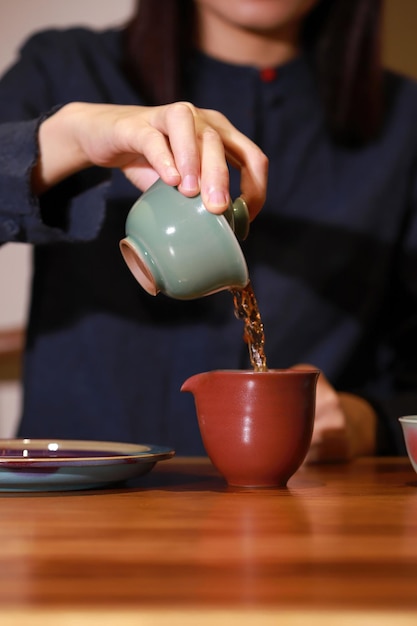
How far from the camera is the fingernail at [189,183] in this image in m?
0.85

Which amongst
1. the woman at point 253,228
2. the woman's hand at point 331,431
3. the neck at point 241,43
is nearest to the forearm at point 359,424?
the woman's hand at point 331,431

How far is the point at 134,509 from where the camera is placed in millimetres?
743

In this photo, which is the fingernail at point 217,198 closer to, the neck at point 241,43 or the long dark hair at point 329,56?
the long dark hair at point 329,56

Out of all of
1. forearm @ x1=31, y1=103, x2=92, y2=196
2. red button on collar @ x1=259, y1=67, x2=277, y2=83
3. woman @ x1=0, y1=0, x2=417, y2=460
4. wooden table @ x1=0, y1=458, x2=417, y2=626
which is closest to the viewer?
wooden table @ x1=0, y1=458, x2=417, y2=626

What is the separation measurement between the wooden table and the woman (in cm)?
74

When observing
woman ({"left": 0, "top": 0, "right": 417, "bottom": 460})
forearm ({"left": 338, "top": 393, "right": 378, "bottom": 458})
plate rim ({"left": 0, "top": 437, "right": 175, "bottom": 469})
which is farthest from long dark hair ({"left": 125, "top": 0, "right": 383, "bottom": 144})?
plate rim ({"left": 0, "top": 437, "right": 175, "bottom": 469})

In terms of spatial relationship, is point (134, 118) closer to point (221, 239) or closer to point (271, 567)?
point (221, 239)

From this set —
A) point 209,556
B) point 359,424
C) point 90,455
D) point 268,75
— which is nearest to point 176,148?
point 90,455

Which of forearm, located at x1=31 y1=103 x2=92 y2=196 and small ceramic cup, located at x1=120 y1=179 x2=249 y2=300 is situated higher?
forearm, located at x1=31 y1=103 x2=92 y2=196

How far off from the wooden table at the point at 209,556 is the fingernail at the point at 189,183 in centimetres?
29

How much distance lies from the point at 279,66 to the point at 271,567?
4.59 feet

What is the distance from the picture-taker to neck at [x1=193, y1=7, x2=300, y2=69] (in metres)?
1.75

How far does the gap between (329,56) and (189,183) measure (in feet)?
3.42

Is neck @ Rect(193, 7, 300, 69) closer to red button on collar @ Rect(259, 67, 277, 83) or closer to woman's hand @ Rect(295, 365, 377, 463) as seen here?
red button on collar @ Rect(259, 67, 277, 83)
